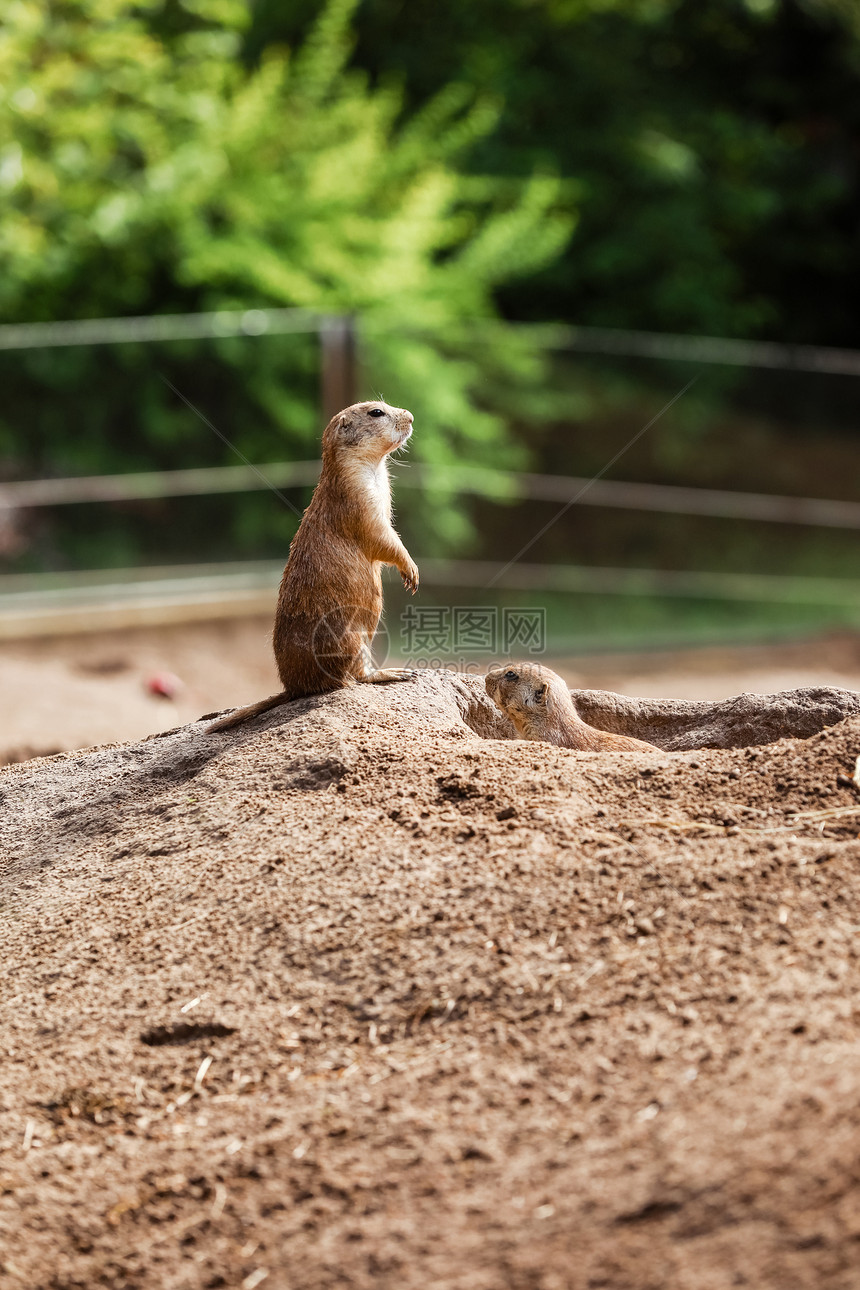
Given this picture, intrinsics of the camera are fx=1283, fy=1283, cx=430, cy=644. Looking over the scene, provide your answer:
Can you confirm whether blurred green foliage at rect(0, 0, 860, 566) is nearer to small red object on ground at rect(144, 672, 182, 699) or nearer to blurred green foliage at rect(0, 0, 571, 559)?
blurred green foliage at rect(0, 0, 571, 559)

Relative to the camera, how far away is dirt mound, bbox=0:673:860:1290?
6.29 ft

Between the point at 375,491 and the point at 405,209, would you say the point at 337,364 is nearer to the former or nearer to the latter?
the point at 405,209

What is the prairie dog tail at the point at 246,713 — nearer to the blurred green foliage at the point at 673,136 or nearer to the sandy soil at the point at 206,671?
the sandy soil at the point at 206,671

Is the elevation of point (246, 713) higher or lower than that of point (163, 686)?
lower

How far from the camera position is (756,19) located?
14875mm

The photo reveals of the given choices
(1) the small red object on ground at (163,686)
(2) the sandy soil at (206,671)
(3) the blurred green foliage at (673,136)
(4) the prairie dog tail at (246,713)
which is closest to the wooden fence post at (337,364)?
(2) the sandy soil at (206,671)

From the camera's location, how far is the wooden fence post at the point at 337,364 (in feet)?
33.1

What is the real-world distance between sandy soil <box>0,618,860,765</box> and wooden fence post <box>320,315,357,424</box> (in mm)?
1867

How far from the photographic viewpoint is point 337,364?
10.2 meters

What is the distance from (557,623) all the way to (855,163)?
8806mm

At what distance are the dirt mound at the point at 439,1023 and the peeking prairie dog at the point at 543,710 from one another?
0.50 m

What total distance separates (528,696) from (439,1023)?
1825 millimetres

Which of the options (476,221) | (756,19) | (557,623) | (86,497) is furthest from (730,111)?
(86,497)

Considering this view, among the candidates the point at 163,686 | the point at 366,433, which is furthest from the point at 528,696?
the point at 163,686
